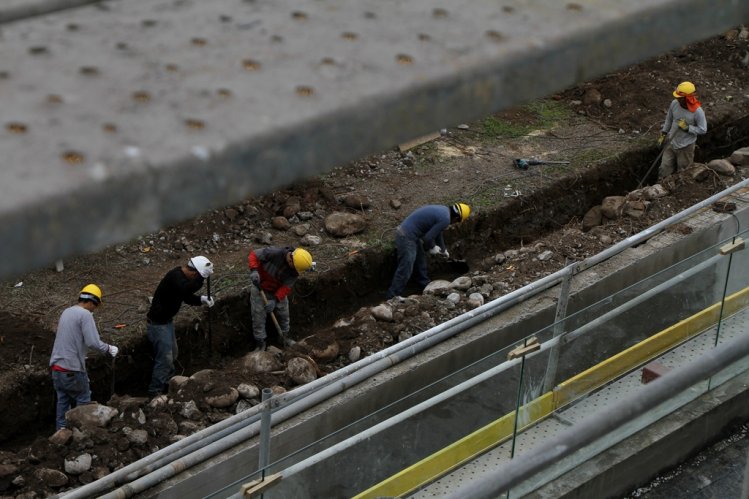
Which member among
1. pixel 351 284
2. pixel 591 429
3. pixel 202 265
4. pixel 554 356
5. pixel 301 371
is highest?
pixel 591 429

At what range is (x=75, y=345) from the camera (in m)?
9.55

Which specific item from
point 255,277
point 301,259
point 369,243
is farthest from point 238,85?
point 369,243

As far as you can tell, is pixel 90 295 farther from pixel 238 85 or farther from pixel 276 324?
pixel 238 85

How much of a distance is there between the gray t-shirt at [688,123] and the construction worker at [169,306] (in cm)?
624

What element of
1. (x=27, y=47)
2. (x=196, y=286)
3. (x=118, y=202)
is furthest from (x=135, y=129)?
(x=196, y=286)

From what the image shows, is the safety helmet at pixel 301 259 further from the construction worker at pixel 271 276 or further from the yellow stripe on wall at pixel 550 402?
the yellow stripe on wall at pixel 550 402

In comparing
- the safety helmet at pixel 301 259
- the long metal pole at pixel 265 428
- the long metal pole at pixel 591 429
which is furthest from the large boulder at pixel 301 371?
the long metal pole at pixel 591 429

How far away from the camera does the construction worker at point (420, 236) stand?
11922 millimetres

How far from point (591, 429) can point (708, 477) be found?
4.94 meters

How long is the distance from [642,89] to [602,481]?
9.31 metres

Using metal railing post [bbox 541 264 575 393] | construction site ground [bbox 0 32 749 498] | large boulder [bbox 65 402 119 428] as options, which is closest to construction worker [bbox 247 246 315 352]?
construction site ground [bbox 0 32 749 498]

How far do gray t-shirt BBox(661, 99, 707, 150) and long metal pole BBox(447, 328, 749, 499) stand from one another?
9.85 metres

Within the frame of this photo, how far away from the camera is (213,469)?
7.95 meters

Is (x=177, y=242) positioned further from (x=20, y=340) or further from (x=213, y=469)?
(x=213, y=469)
